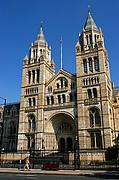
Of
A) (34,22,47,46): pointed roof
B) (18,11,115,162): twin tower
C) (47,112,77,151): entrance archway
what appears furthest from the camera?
(34,22,47,46): pointed roof

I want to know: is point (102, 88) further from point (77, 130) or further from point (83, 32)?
point (83, 32)

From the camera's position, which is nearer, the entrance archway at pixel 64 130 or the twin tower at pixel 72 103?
the twin tower at pixel 72 103

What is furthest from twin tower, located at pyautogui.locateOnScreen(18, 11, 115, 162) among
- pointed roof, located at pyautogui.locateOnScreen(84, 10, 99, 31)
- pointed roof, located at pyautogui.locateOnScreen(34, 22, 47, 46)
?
pointed roof, located at pyautogui.locateOnScreen(34, 22, 47, 46)

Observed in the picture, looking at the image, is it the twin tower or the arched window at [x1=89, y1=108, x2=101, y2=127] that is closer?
the twin tower

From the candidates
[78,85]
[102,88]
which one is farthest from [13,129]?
[102,88]

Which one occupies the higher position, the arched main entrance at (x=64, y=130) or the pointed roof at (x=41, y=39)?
the pointed roof at (x=41, y=39)

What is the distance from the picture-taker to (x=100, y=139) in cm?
3991

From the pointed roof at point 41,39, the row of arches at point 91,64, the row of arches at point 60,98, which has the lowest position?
the row of arches at point 60,98

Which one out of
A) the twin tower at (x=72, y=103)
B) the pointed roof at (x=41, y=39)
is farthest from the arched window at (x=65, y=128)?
the pointed roof at (x=41, y=39)

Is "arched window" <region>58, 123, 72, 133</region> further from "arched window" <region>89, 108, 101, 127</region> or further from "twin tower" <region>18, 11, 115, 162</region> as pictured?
"arched window" <region>89, 108, 101, 127</region>

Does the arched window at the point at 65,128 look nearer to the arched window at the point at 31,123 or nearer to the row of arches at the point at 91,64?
the arched window at the point at 31,123

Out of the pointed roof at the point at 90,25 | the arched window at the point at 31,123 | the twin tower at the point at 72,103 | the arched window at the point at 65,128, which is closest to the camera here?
the twin tower at the point at 72,103

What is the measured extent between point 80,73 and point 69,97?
6.13 metres

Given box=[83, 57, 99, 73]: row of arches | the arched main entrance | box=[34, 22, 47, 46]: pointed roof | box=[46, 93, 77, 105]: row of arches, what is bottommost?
the arched main entrance
